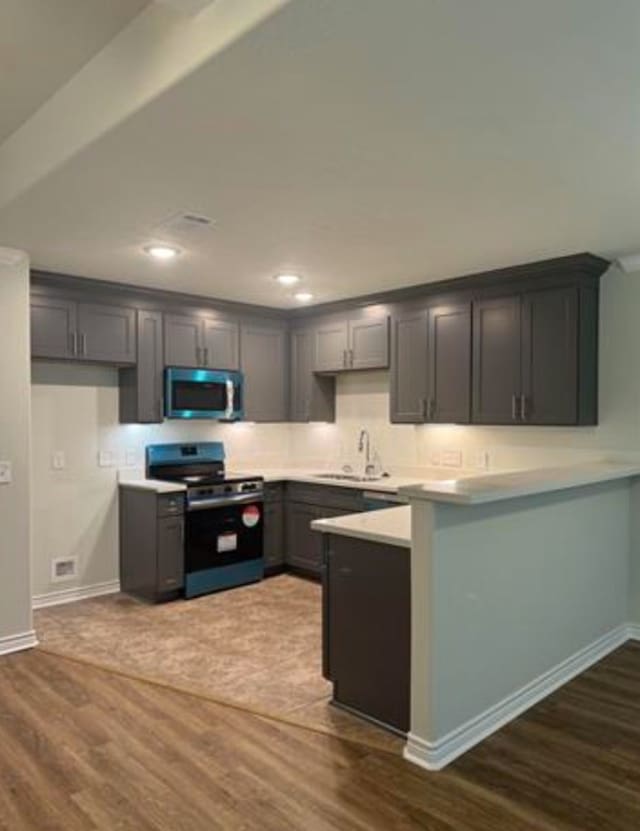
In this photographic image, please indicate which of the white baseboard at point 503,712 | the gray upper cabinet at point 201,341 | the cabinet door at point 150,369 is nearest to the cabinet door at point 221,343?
the gray upper cabinet at point 201,341

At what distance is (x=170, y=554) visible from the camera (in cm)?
457

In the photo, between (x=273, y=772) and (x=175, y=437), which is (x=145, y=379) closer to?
(x=175, y=437)

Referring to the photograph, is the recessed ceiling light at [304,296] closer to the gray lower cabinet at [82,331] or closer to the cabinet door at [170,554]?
the gray lower cabinet at [82,331]

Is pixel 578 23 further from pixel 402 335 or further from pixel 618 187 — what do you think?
pixel 402 335

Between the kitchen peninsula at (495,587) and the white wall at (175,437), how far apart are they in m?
0.49

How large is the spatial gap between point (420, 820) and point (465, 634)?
73cm

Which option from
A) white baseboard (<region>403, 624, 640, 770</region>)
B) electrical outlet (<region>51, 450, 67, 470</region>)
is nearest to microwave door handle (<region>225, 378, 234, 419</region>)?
electrical outlet (<region>51, 450, 67, 470</region>)

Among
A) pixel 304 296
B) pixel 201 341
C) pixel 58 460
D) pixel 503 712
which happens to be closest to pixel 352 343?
pixel 304 296

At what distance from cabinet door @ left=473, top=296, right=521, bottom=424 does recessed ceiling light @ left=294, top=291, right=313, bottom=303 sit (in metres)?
1.41

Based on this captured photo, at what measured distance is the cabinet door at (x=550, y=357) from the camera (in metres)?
3.88

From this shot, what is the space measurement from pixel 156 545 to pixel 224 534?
0.58 m

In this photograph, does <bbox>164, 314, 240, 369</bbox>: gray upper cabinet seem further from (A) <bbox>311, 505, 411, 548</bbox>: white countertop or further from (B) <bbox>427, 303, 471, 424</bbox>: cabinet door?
(A) <bbox>311, 505, 411, 548</bbox>: white countertop

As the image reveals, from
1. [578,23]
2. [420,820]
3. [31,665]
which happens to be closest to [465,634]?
[420,820]

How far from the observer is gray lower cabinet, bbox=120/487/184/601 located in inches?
178
